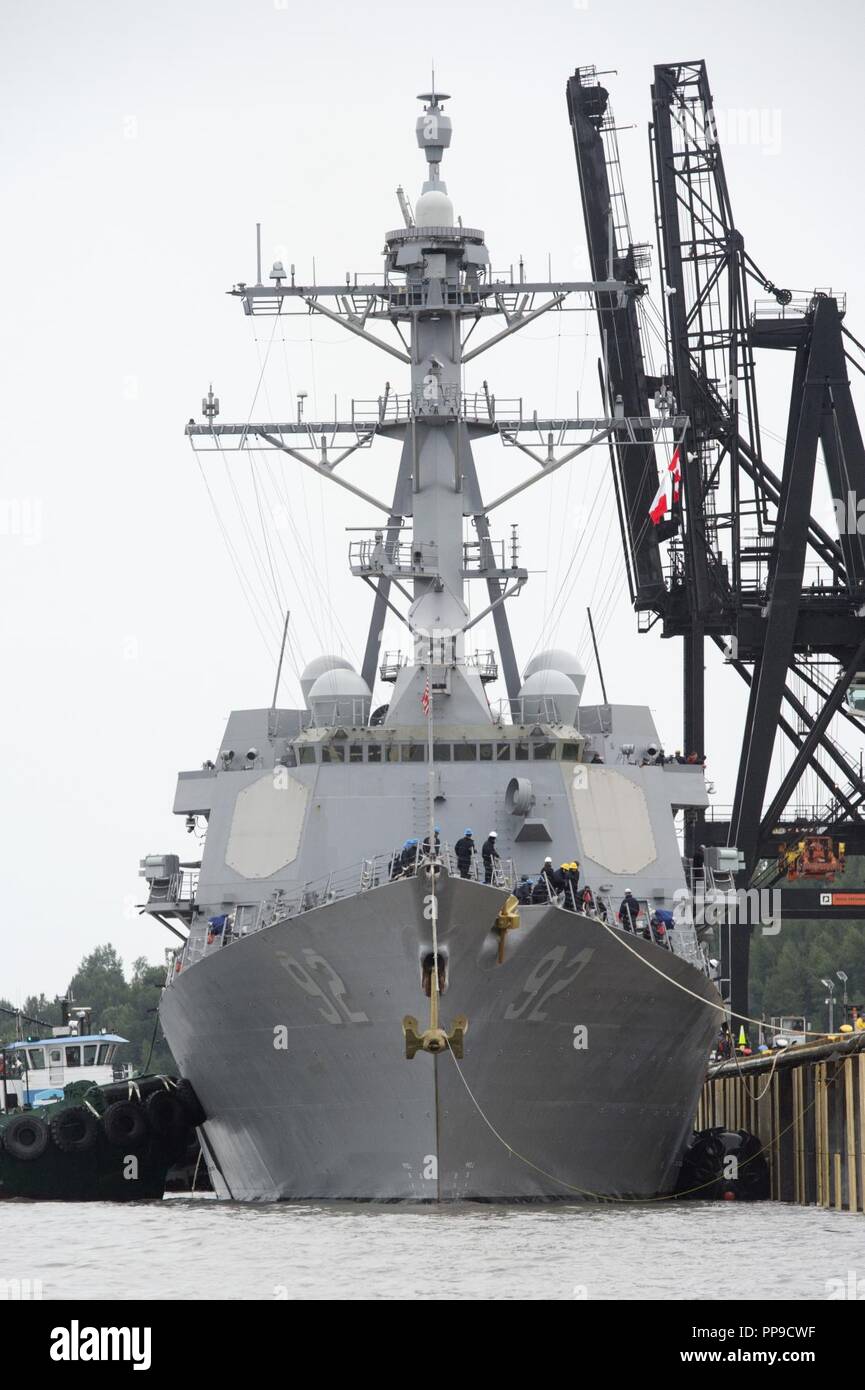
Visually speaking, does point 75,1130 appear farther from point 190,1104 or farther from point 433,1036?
point 433,1036

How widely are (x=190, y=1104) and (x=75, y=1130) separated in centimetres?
200

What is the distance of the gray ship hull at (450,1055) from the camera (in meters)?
22.0

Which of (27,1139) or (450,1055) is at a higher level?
(450,1055)

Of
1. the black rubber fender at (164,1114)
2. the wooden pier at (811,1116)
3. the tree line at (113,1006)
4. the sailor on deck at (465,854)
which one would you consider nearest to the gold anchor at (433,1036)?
the sailor on deck at (465,854)

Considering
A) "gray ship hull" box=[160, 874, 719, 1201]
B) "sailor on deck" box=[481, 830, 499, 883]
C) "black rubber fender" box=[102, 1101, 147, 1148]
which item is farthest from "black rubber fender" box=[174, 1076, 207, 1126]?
"sailor on deck" box=[481, 830, 499, 883]

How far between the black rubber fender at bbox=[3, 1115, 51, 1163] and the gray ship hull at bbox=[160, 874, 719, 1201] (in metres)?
4.57

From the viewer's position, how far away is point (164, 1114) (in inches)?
1077

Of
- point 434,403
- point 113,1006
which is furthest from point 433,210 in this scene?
point 113,1006

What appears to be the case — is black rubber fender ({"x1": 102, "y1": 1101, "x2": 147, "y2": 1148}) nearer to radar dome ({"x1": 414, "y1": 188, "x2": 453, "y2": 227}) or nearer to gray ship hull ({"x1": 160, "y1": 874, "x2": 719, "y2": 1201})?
gray ship hull ({"x1": 160, "y1": 874, "x2": 719, "y2": 1201})

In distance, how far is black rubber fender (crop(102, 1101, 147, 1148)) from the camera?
27953mm

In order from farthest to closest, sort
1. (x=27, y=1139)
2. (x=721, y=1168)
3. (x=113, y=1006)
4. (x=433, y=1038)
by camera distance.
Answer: (x=113, y=1006)
(x=27, y=1139)
(x=721, y=1168)
(x=433, y=1038)

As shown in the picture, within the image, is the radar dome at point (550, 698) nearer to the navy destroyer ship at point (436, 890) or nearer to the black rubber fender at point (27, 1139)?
the navy destroyer ship at point (436, 890)
